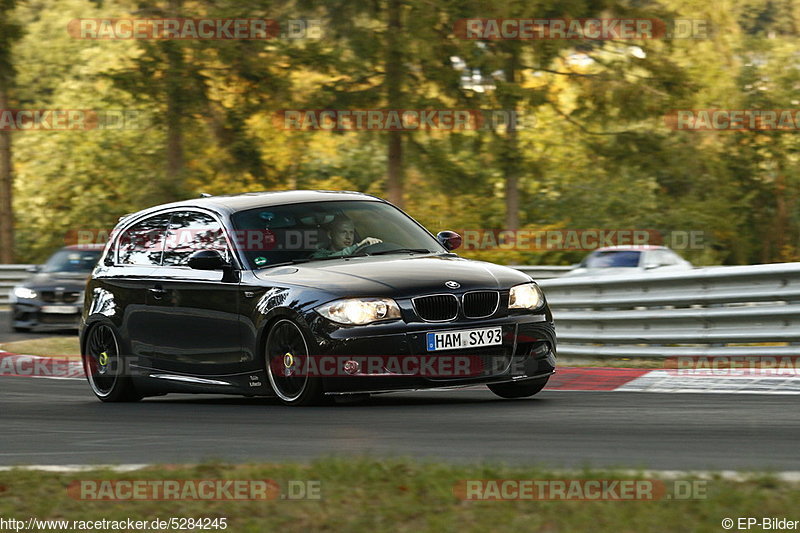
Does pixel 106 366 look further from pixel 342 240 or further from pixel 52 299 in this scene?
pixel 52 299

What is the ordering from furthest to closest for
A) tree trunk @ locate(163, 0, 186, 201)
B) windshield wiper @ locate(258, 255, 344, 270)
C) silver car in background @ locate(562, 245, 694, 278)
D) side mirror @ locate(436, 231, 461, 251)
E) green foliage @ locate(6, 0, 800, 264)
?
1. tree trunk @ locate(163, 0, 186, 201)
2. green foliage @ locate(6, 0, 800, 264)
3. silver car in background @ locate(562, 245, 694, 278)
4. side mirror @ locate(436, 231, 461, 251)
5. windshield wiper @ locate(258, 255, 344, 270)

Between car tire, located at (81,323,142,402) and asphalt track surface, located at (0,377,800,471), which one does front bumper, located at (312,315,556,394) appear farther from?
car tire, located at (81,323,142,402)

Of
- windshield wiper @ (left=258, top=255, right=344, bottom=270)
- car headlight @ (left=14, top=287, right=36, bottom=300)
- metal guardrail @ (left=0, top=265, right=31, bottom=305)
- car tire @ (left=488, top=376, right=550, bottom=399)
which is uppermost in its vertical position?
windshield wiper @ (left=258, top=255, right=344, bottom=270)

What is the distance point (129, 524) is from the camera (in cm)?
536

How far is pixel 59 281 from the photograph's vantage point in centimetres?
2303

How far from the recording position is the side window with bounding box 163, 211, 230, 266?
10539mm

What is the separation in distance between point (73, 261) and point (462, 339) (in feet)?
51.2

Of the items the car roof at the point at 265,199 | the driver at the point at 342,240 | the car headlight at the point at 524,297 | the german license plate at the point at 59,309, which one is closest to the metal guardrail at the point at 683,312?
the car headlight at the point at 524,297

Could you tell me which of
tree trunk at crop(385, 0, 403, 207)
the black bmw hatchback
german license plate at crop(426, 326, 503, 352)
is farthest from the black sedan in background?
german license plate at crop(426, 326, 503, 352)

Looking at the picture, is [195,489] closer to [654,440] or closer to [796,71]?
[654,440]

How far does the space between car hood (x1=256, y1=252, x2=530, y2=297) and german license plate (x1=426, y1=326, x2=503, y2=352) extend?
0.95ft

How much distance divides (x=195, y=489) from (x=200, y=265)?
4.21 meters

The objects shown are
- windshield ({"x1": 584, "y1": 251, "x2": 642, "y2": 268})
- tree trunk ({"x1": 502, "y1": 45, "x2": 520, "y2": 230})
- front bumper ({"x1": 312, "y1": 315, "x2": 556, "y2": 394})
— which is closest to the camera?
front bumper ({"x1": 312, "y1": 315, "x2": 556, "y2": 394})

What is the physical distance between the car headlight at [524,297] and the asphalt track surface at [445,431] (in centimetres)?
68
